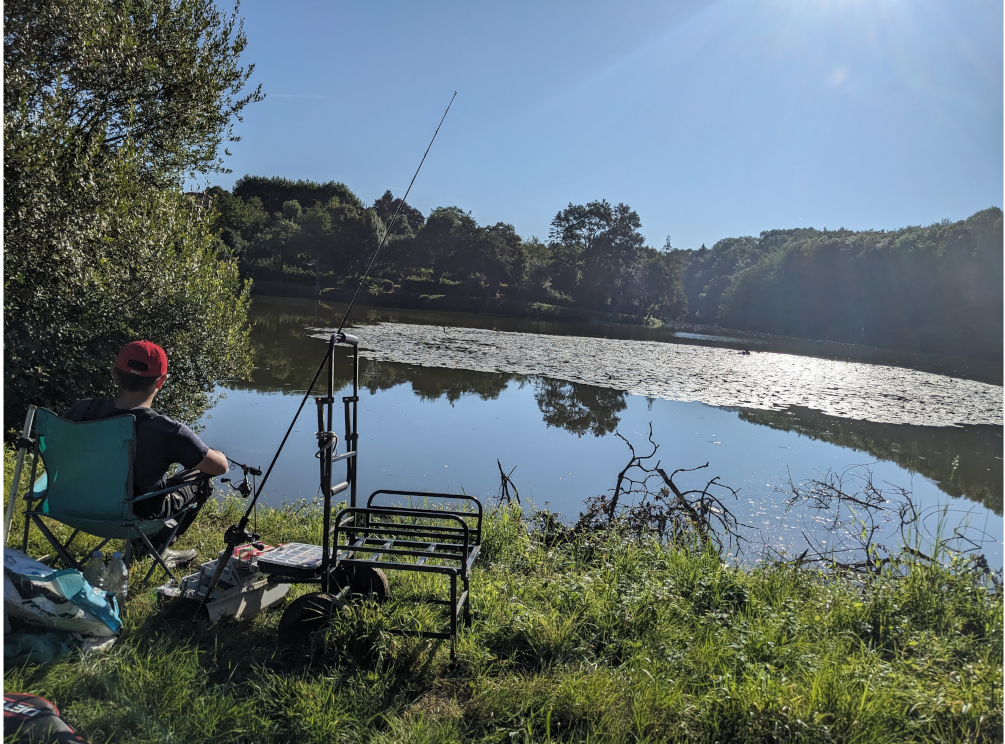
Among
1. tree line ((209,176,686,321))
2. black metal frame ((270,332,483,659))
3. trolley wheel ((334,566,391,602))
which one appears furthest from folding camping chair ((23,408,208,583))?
tree line ((209,176,686,321))

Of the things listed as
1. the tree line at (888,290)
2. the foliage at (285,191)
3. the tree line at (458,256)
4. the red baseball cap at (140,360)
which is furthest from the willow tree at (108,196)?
the foliage at (285,191)

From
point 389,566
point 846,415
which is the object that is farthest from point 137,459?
point 846,415

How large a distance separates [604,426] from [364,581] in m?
7.53

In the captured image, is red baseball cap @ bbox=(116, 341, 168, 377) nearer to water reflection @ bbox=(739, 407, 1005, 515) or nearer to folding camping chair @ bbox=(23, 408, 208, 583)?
folding camping chair @ bbox=(23, 408, 208, 583)

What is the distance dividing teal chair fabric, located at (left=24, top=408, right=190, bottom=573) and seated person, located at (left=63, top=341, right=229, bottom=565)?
0.09 meters

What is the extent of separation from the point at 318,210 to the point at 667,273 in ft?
106

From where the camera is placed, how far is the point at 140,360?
286cm

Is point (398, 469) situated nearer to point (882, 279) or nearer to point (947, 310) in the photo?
point (947, 310)

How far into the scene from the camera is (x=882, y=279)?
163 feet

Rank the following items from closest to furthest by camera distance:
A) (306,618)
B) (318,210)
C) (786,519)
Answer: (306,618), (786,519), (318,210)

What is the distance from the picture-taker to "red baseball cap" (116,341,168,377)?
284cm

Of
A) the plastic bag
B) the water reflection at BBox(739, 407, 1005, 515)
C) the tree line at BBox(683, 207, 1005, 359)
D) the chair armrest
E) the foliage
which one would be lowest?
the water reflection at BBox(739, 407, 1005, 515)

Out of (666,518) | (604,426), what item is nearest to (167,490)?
(666,518)

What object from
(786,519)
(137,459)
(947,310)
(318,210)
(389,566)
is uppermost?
(318,210)
